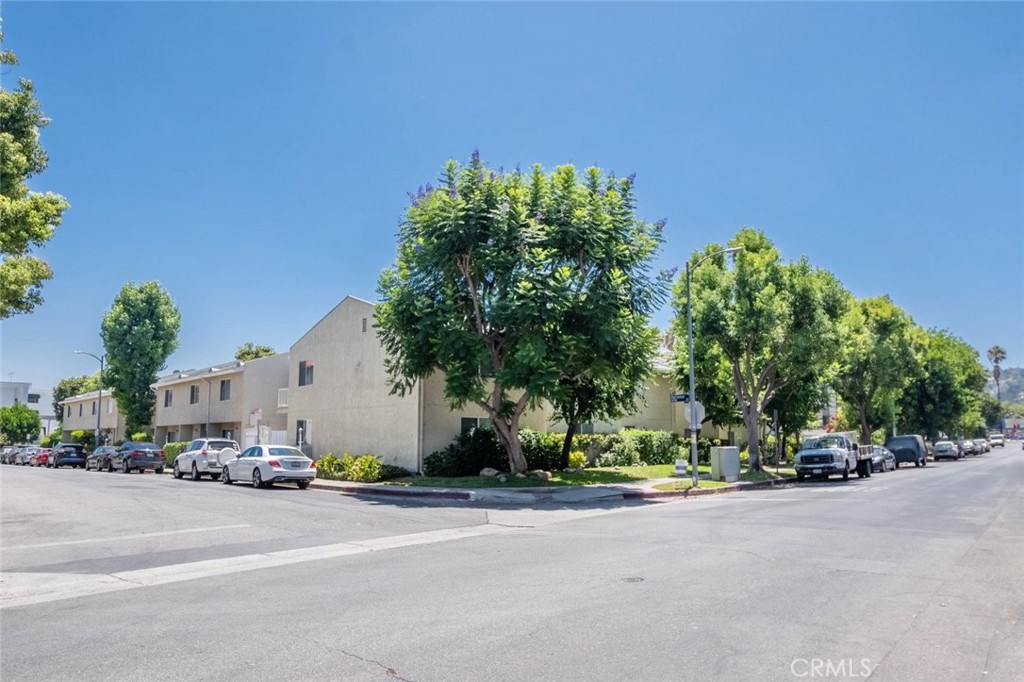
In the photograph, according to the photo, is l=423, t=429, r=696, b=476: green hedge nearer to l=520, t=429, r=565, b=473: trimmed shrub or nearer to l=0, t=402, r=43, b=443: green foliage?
l=520, t=429, r=565, b=473: trimmed shrub

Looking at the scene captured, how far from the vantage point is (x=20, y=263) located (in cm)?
1680

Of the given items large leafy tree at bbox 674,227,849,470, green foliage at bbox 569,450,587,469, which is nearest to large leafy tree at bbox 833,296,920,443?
large leafy tree at bbox 674,227,849,470

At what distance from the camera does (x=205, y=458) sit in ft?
100

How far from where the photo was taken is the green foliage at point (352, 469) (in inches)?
1039

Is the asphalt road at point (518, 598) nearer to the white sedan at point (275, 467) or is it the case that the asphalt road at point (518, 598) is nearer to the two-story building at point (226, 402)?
the white sedan at point (275, 467)

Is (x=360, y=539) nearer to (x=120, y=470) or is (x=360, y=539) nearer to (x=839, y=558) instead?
(x=839, y=558)

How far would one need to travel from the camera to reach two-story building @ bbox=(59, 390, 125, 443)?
61.1 metres

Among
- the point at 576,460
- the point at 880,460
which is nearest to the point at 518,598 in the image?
the point at 576,460

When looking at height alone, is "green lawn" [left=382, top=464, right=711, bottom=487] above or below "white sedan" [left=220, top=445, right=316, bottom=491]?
below

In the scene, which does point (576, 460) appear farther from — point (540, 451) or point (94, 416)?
point (94, 416)

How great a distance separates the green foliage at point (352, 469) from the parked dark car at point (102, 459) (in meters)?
18.6

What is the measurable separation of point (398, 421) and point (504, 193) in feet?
35.8

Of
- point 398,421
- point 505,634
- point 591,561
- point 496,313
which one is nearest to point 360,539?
point 591,561

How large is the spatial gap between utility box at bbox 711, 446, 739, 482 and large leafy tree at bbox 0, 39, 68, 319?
2239 cm
